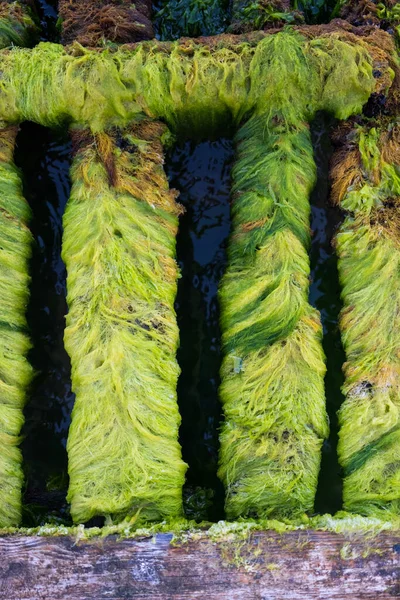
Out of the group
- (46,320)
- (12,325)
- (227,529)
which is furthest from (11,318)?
(227,529)

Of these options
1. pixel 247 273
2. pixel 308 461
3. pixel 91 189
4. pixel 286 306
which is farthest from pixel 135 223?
pixel 308 461

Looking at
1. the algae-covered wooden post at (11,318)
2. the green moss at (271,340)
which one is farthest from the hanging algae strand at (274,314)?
the algae-covered wooden post at (11,318)

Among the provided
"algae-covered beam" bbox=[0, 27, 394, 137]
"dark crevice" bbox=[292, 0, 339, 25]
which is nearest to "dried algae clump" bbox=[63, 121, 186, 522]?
"algae-covered beam" bbox=[0, 27, 394, 137]

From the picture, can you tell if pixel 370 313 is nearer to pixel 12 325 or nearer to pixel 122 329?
pixel 122 329

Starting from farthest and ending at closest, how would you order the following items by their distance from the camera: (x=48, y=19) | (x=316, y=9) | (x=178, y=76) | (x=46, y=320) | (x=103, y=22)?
(x=48, y=19) → (x=316, y=9) → (x=46, y=320) → (x=103, y=22) → (x=178, y=76)

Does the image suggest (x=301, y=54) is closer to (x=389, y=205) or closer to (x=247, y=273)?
(x=389, y=205)

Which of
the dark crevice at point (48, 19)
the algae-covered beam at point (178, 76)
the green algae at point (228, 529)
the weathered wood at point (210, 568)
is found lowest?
the weathered wood at point (210, 568)

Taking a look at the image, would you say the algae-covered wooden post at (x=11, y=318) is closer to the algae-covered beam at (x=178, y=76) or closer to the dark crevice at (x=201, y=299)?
the algae-covered beam at (x=178, y=76)
